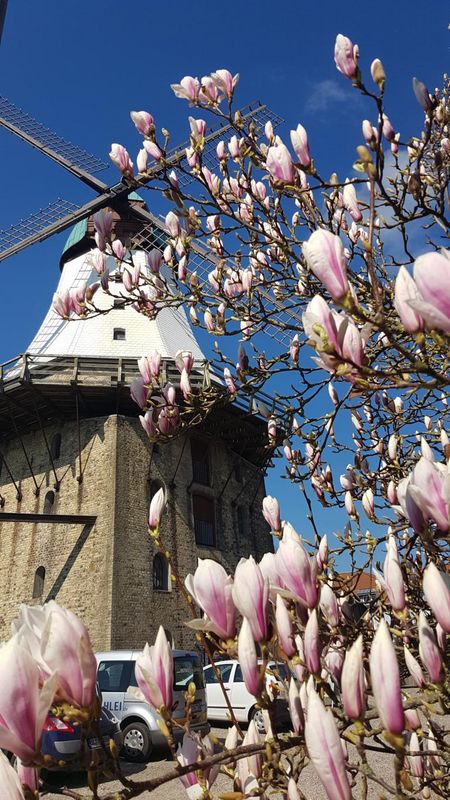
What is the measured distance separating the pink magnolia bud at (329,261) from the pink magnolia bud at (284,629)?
32.2 inches

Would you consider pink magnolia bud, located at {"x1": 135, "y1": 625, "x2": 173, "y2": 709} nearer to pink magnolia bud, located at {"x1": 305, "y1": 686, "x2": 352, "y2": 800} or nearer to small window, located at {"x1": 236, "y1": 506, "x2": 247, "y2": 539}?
pink magnolia bud, located at {"x1": 305, "y1": 686, "x2": 352, "y2": 800}

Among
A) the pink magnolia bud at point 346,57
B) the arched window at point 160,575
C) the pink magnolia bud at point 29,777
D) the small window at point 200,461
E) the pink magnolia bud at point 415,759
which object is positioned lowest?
the pink magnolia bud at point 415,759

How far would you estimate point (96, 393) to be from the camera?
1775 centimetres

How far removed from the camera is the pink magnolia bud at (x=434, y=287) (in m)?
1.13

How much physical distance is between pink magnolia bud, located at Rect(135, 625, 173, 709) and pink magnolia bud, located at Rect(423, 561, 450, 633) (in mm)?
617

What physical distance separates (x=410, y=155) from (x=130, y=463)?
14.4 metres

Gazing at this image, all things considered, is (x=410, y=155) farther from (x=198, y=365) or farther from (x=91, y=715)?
(x=198, y=365)

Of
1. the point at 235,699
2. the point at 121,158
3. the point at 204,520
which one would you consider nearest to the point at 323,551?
the point at 121,158

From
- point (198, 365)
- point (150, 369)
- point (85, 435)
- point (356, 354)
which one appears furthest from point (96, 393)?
point (356, 354)

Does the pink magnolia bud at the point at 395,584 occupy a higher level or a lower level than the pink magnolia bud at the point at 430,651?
higher

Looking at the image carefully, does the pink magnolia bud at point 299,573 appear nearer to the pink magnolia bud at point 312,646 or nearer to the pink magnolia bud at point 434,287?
the pink magnolia bud at point 312,646

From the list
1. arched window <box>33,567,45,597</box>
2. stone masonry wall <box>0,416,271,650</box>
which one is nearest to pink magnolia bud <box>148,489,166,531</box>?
stone masonry wall <box>0,416,271,650</box>

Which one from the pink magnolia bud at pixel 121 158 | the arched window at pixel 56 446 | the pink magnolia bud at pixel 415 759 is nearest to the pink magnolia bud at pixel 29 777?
the pink magnolia bud at pixel 415 759

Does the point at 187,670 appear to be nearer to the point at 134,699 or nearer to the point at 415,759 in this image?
the point at 134,699
